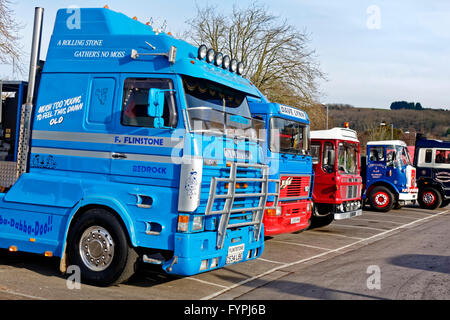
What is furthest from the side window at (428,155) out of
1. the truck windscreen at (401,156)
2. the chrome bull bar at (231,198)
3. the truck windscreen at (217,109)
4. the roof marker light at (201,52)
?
the roof marker light at (201,52)

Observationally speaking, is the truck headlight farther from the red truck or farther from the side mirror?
the red truck

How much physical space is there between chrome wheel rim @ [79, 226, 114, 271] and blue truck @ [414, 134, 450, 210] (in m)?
19.5

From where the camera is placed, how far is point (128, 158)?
6.55 m

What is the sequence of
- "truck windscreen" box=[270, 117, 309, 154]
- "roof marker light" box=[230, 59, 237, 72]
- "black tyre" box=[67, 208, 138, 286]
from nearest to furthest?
"black tyre" box=[67, 208, 138, 286]
"roof marker light" box=[230, 59, 237, 72]
"truck windscreen" box=[270, 117, 309, 154]

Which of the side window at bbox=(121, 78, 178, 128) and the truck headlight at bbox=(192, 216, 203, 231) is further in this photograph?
the side window at bbox=(121, 78, 178, 128)

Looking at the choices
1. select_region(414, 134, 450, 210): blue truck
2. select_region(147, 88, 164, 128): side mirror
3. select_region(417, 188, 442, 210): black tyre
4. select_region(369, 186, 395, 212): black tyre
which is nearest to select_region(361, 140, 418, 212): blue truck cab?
→ select_region(369, 186, 395, 212): black tyre

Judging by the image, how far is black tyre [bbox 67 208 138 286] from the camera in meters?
6.43

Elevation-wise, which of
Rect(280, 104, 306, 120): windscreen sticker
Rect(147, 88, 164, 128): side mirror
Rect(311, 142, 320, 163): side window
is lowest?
Rect(311, 142, 320, 163): side window

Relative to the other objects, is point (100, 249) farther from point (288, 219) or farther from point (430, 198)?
point (430, 198)

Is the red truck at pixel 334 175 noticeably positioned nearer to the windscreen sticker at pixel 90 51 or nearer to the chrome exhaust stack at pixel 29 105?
the windscreen sticker at pixel 90 51

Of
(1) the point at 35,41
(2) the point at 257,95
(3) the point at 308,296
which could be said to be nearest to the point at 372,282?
(3) the point at 308,296

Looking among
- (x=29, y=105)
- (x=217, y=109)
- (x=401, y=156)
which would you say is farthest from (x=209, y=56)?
(x=401, y=156)

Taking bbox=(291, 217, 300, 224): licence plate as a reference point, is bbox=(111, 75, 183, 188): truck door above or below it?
above

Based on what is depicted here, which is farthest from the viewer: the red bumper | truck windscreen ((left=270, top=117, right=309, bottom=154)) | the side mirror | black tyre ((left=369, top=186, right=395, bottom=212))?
black tyre ((left=369, top=186, right=395, bottom=212))
